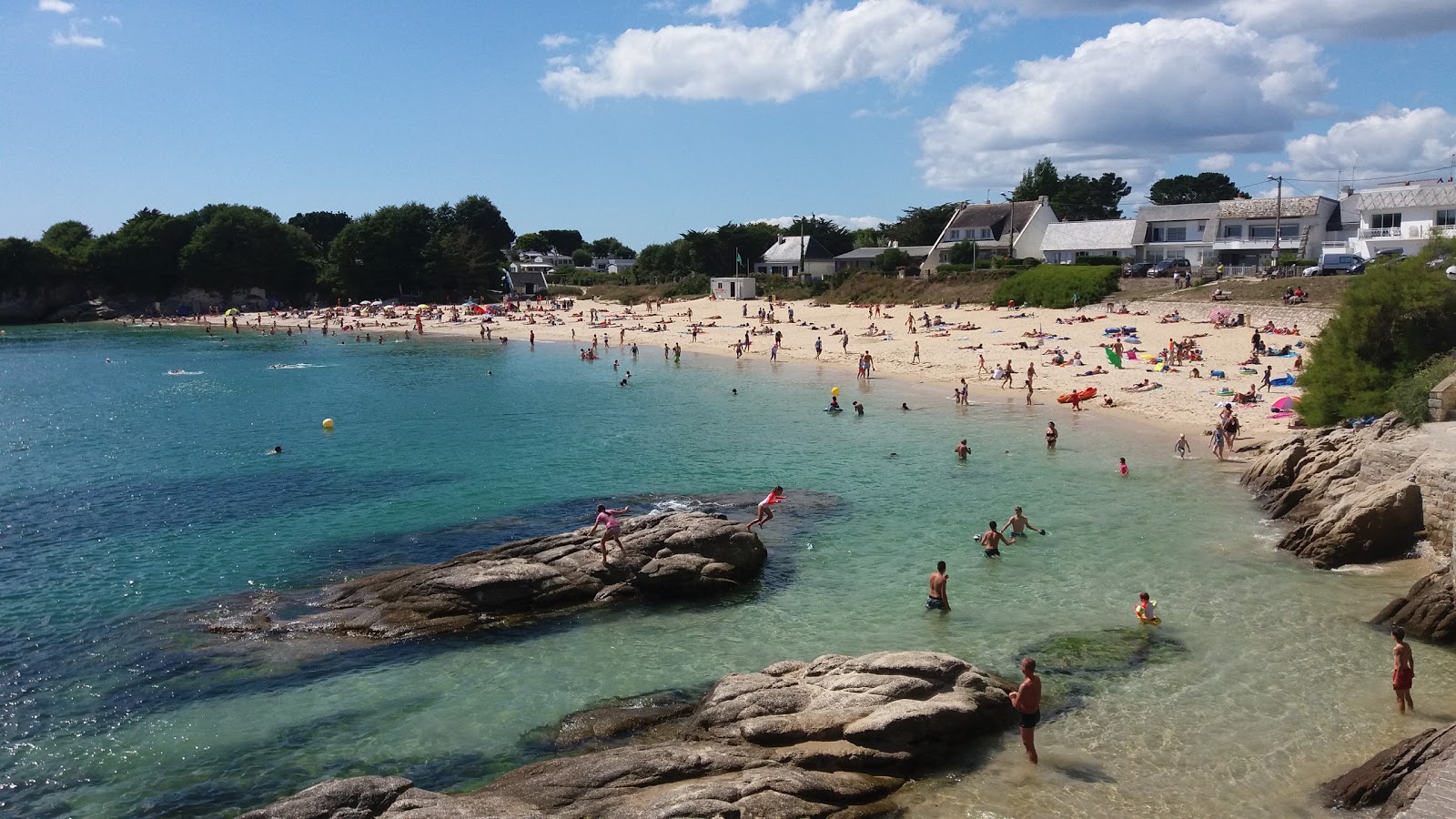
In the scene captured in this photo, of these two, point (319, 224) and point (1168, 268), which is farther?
point (319, 224)

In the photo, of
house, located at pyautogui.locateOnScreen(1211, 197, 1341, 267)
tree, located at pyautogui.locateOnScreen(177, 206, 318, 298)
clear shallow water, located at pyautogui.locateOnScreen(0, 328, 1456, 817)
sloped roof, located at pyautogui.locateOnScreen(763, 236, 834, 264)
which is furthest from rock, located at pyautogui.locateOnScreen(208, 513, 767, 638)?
tree, located at pyautogui.locateOnScreen(177, 206, 318, 298)

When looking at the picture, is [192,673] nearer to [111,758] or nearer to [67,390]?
[111,758]

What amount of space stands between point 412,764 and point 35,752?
560 centimetres

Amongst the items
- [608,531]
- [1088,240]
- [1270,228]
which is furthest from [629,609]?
[1270,228]

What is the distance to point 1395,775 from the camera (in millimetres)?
10750

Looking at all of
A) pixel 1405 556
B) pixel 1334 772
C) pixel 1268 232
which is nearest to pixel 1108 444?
pixel 1405 556

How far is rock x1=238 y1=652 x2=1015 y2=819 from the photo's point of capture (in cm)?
1049

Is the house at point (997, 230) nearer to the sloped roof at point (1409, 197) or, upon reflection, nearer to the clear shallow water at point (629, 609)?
the sloped roof at point (1409, 197)

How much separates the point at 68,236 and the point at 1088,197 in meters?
120

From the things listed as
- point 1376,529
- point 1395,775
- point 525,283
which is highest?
point 525,283

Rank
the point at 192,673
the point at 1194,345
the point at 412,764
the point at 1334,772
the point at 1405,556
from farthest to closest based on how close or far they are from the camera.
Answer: the point at 1194,345 → the point at 1405,556 → the point at 192,673 → the point at 412,764 → the point at 1334,772

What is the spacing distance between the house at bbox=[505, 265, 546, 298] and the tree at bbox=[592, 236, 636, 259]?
5461cm

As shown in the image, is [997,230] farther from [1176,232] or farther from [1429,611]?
[1429,611]

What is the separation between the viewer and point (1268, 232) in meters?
69.4
